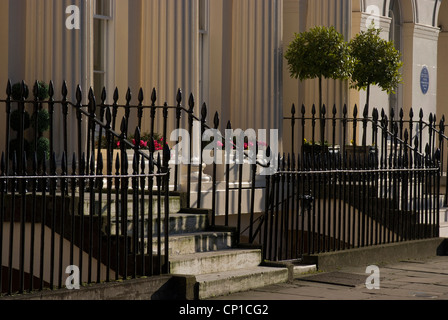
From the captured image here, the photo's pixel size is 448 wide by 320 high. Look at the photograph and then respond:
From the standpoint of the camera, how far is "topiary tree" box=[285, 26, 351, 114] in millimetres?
14039

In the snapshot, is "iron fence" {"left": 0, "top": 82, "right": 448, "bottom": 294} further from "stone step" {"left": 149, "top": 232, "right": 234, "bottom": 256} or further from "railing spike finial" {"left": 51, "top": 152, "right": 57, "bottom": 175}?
"stone step" {"left": 149, "top": 232, "right": 234, "bottom": 256}

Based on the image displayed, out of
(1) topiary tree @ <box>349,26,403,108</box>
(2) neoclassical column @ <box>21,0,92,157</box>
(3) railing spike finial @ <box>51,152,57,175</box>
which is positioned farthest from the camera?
(1) topiary tree @ <box>349,26,403,108</box>

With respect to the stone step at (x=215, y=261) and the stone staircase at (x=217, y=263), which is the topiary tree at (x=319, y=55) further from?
the stone step at (x=215, y=261)

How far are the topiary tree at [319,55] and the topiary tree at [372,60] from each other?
2.76 feet

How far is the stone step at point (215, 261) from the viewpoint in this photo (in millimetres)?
8836

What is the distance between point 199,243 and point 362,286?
64.3 inches

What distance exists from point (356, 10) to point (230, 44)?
362cm

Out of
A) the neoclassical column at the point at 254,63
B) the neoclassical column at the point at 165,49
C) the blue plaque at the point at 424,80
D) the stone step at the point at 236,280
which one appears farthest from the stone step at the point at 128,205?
the blue plaque at the point at 424,80

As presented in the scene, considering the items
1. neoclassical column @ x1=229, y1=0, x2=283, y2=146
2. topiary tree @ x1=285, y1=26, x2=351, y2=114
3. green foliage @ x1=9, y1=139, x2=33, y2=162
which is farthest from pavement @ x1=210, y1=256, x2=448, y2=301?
topiary tree @ x1=285, y1=26, x2=351, y2=114

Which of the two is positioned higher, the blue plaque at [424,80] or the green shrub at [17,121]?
the blue plaque at [424,80]

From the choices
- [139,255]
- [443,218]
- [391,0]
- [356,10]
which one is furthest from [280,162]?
[391,0]

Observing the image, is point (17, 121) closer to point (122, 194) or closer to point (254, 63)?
point (122, 194)

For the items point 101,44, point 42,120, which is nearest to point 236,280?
point 42,120

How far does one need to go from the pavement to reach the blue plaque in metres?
8.89
